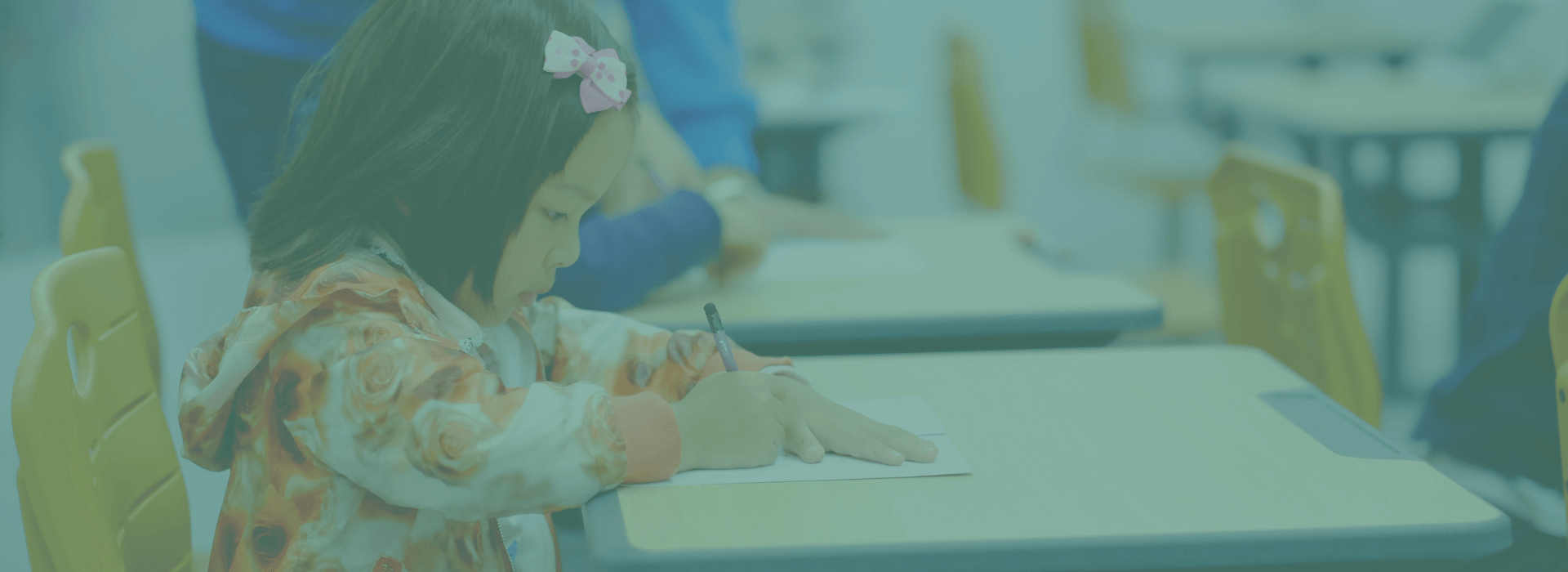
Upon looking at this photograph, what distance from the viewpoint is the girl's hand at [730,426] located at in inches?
31.5

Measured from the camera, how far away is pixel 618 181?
145cm

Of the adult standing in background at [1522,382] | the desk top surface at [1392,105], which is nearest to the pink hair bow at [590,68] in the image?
the adult standing in background at [1522,382]

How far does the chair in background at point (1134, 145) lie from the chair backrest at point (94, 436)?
1943 mm

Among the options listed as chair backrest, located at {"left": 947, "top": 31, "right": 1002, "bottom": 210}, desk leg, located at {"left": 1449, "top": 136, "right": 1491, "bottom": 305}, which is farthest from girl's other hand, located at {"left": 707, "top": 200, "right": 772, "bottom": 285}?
desk leg, located at {"left": 1449, "top": 136, "right": 1491, "bottom": 305}

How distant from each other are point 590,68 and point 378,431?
265mm

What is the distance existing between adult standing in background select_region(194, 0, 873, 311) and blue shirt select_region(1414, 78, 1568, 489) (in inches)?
28.6

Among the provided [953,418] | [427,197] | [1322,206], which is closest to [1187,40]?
[1322,206]

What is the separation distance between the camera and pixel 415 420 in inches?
27.3

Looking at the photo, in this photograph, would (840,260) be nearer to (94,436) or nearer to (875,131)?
(94,436)

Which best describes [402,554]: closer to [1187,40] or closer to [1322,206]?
[1322,206]

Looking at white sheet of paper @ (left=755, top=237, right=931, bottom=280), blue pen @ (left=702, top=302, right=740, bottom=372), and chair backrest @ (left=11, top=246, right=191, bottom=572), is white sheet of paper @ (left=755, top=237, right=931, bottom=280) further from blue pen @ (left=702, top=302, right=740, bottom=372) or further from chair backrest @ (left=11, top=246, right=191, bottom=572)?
chair backrest @ (left=11, top=246, right=191, bottom=572)

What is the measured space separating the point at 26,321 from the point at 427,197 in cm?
225

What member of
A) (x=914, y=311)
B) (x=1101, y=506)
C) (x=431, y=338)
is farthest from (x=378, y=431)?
(x=914, y=311)

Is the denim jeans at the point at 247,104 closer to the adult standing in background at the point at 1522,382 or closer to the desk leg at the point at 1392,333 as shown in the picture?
the adult standing in background at the point at 1522,382
